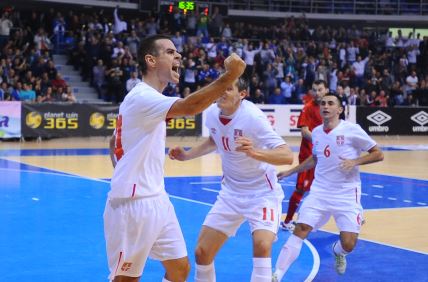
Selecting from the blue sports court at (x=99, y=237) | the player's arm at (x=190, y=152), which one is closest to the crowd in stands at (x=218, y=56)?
the blue sports court at (x=99, y=237)

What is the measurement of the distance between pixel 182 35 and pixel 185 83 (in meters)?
3.96

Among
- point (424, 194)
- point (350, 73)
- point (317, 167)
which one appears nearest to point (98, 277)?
point (317, 167)

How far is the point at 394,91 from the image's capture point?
31.4 meters

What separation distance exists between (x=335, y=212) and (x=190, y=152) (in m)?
1.91

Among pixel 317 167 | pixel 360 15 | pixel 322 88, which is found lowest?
pixel 317 167

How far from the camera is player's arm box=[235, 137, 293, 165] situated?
559 cm

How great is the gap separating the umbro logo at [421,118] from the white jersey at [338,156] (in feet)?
72.1

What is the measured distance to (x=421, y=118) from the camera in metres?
29.4

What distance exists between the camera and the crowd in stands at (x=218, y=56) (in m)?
26.6

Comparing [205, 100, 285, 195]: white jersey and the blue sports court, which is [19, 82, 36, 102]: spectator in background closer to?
the blue sports court

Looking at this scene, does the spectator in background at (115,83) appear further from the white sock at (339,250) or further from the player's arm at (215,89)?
the player's arm at (215,89)

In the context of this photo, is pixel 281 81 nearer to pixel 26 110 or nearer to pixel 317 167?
pixel 26 110

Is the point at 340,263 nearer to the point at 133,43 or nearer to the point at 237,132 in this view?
the point at 237,132

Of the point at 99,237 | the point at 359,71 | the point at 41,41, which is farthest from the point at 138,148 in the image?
the point at 359,71
